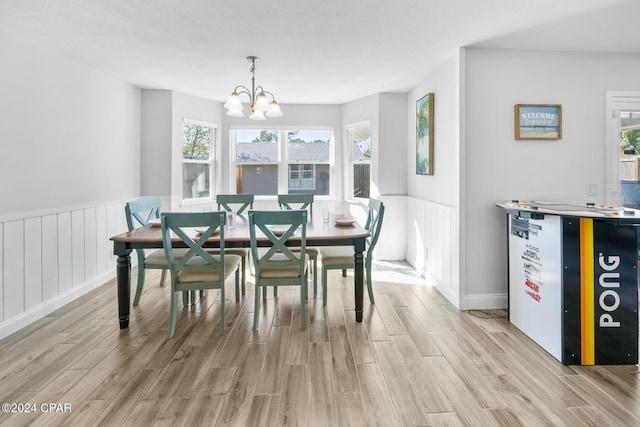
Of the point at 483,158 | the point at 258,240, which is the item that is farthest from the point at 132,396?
the point at 483,158

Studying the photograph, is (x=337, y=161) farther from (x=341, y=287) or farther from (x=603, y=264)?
(x=603, y=264)

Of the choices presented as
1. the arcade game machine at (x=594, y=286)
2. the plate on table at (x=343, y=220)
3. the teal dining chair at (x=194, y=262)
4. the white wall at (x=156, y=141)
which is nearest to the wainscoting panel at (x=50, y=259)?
the teal dining chair at (x=194, y=262)

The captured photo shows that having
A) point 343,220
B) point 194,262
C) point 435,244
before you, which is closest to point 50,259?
point 194,262

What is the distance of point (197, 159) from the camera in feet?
18.1

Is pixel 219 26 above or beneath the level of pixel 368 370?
above

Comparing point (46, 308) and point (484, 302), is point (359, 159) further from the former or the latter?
point (46, 308)

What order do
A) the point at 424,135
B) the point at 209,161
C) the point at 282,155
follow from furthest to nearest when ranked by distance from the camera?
1. the point at 282,155
2. the point at 209,161
3. the point at 424,135

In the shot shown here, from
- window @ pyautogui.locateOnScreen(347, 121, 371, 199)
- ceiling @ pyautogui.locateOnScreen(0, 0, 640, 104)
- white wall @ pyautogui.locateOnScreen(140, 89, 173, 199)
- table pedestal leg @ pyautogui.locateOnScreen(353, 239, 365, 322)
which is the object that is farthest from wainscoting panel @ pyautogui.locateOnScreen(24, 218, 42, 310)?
window @ pyautogui.locateOnScreen(347, 121, 371, 199)

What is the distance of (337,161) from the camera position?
591 cm

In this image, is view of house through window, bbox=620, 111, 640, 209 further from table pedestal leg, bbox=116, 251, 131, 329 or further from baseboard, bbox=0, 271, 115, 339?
baseboard, bbox=0, 271, 115, 339

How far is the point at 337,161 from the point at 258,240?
131 inches

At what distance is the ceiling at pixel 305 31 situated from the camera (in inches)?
99.0

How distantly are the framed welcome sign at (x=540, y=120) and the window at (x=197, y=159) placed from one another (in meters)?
4.27

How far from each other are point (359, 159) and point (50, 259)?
4.14m
